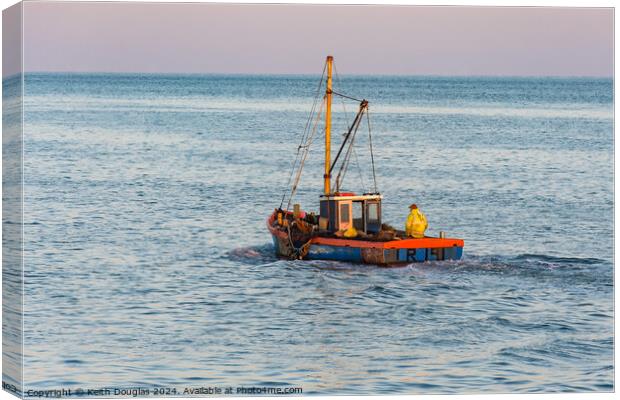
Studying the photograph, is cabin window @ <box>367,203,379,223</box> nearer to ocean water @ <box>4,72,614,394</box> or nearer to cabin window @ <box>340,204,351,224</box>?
cabin window @ <box>340,204,351,224</box>

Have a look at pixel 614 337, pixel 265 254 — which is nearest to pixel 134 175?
pixel 265 254

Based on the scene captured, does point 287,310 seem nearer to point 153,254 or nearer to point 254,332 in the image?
point 254,332

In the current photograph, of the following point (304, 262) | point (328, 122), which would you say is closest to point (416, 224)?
point (304, 262)

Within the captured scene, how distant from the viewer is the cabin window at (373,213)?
57.9 meters

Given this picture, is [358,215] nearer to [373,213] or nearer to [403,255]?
[373,213]

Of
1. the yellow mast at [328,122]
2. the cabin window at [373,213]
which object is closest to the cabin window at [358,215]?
the cabin window at [373,213]

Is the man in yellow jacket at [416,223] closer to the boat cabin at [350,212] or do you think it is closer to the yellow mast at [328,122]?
the boat cabin at [350,212]

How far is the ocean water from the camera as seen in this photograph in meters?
45.2

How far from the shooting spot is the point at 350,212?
189ft

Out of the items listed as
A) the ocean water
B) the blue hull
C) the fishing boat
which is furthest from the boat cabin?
the ocean water

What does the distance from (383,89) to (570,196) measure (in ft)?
33.0

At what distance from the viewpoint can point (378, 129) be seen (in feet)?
200

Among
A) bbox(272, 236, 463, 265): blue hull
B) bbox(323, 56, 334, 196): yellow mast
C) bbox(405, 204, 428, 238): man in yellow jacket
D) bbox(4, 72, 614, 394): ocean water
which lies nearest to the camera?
bbox(4, 72, 614, 394): ocean water

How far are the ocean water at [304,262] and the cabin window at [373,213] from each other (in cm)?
201
